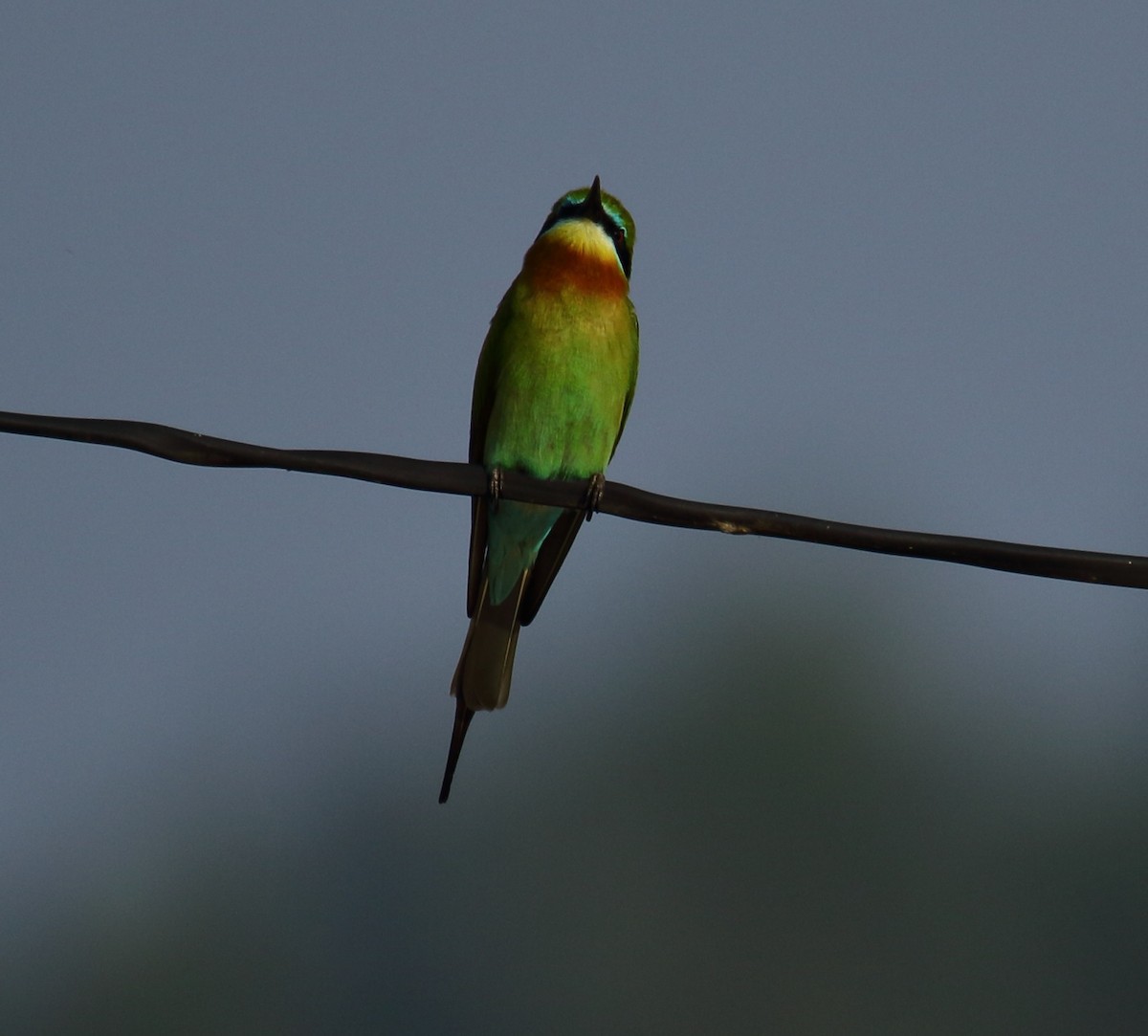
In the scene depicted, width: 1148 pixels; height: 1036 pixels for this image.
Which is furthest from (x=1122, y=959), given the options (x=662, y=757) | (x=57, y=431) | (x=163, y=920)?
(x=57, y=431)

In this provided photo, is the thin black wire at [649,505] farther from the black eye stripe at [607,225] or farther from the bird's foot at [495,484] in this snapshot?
the black eye stripe at [607,225]

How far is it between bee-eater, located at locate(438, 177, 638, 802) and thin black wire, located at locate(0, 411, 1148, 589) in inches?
62.6

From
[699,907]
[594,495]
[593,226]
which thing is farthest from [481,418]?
[699,907]

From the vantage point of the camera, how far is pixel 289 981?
3278 centimetres

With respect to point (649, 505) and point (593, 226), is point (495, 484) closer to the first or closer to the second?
point (649, 505)

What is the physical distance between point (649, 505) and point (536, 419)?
67.0 inches

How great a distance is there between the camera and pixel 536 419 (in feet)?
16.1

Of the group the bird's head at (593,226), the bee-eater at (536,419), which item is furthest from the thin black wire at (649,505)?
the bird's head at (593,226)

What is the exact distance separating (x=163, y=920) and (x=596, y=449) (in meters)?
31.3

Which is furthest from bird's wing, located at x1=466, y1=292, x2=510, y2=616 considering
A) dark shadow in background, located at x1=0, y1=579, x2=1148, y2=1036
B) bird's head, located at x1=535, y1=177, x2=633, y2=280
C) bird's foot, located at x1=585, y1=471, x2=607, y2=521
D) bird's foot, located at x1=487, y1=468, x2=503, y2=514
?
dark shadow in background, located at x1=0, y1=579, x2=1148, y2=1036

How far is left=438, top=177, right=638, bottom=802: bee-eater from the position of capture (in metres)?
4.88

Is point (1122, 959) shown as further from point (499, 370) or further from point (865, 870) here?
point (499, 370)

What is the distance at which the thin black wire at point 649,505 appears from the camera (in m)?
2.87

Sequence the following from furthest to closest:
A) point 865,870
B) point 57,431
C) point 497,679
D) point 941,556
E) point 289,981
Result: 1. point 865,870
2. point 289,981
3. point 497,679
4. point 941,556
5. point 57,431
